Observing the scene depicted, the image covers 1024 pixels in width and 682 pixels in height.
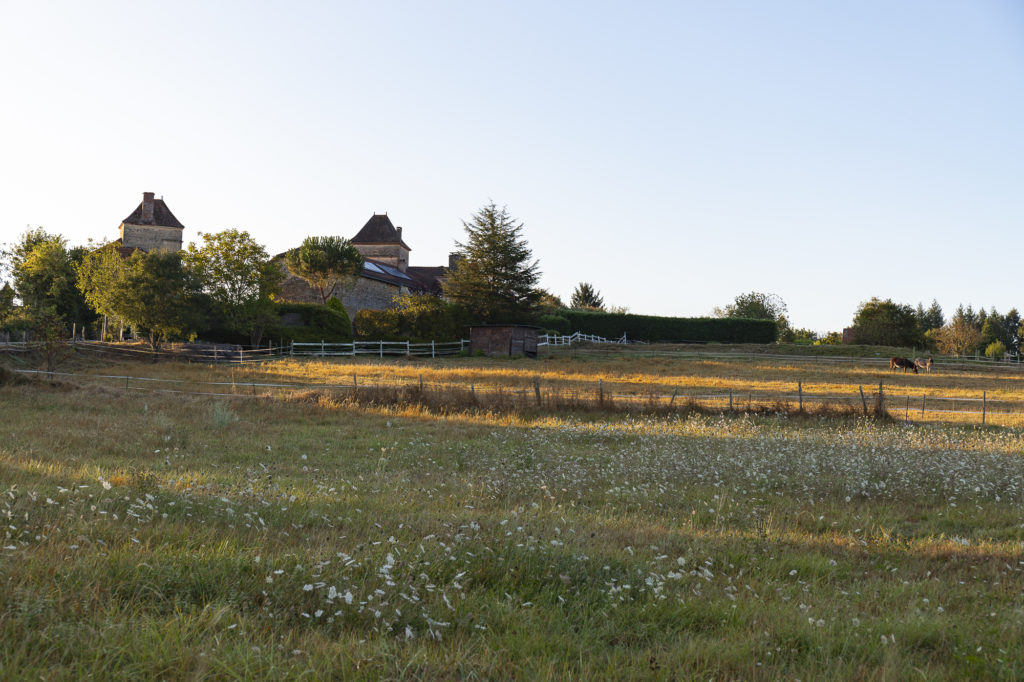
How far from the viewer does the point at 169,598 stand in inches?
171

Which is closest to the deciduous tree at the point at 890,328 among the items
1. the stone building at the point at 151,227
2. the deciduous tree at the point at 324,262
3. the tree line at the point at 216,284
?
the tree line at the point at 216,284

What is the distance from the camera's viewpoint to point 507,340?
51.4m

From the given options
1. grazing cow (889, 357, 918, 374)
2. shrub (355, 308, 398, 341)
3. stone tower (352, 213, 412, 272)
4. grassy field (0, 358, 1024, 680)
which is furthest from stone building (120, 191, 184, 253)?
grassy field (0, 358, 1024, 680)

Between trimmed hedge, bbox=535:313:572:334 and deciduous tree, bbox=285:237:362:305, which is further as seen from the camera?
trimmed hedge, bbox=535:313:572:334

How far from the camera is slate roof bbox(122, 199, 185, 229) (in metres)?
81.0

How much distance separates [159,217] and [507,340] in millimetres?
53446

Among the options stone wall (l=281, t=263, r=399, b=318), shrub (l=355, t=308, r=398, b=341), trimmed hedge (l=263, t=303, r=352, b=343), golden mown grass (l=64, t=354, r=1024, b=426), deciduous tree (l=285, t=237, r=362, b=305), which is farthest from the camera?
stone wall (l=281, t=263, r=399, b=318)

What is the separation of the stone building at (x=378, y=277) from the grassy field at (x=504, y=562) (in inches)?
2172

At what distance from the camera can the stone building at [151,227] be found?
8100 cm

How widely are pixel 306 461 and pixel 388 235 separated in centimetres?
8659

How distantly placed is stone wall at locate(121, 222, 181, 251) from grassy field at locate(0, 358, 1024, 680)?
7747 cm

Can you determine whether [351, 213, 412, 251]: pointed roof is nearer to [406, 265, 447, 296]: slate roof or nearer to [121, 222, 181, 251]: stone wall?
[406, 265, 447, 296]: slate roof

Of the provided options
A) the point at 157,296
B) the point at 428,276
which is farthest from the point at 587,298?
the point at 157,296

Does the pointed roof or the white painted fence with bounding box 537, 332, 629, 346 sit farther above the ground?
the pointed roof
